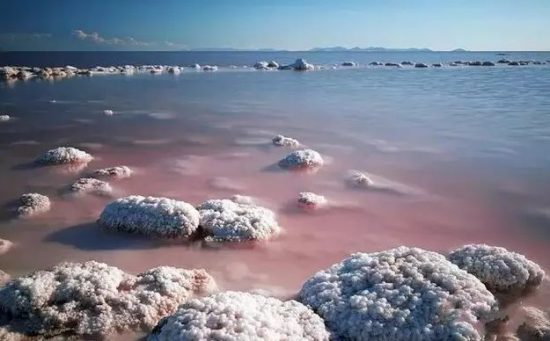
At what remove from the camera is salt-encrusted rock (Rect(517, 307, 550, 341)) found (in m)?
6.23

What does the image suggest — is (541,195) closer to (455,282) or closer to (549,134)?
(455,282)

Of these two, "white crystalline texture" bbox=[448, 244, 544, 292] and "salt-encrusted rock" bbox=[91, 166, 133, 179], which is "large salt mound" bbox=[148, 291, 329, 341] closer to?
"white crystalline texture" bbox=[448, 244, 544, 292]

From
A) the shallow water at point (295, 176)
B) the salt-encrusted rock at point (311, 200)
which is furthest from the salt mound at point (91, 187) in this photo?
the salt-encrusted rock at point (311, 200)

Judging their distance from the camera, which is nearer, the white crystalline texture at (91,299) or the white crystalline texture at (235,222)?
the white crystalline texture at (91,299)

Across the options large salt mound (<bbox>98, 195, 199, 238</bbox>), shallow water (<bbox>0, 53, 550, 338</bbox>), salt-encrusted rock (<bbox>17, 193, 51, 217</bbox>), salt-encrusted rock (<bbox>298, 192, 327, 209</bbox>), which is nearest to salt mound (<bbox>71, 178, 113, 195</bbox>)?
shallow water (<bbox>0, 53, 550, 338</bbox>)

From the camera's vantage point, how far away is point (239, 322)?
559cm

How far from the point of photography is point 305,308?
251 inches

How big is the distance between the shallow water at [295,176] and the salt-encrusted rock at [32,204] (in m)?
0.29

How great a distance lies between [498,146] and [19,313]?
16.5 meters

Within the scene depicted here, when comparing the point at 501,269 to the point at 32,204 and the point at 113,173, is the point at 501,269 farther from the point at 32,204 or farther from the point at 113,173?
the point at 113,173

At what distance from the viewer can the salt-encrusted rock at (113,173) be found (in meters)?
13.4

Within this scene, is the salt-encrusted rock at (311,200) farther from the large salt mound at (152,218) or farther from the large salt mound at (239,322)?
the large salt mound at (239,322)

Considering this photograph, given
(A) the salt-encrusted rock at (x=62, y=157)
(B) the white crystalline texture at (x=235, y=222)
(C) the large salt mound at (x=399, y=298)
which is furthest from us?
(A) the salt-encrusted rock at (x=62, y=157)

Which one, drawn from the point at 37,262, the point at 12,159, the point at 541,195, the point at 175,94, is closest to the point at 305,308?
the point at 37,262
